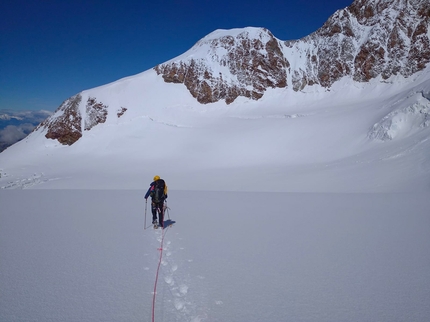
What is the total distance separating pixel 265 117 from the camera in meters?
40.1

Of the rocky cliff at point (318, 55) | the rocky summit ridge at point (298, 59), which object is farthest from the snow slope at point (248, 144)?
the rocky cliff at point (318, 55)

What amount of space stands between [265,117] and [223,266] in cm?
3627

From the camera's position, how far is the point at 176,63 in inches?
1865

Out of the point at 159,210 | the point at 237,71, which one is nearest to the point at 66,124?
the point at 237,71

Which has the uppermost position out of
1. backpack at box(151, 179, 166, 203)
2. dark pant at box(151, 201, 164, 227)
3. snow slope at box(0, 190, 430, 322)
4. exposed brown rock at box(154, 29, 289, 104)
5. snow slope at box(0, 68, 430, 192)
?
exposed brown rock at box(154, 29, 289, 104)

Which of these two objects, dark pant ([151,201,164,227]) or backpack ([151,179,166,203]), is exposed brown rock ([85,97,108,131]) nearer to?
backpack ([151,179,166,203])

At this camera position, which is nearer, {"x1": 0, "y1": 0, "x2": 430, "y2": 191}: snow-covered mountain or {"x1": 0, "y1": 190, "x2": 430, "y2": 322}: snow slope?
{"x1": 0, "y1": 190, "x2": 430, "y2": 322}: snow slope

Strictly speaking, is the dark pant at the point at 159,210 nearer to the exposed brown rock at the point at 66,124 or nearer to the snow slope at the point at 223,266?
the snow slope at the point at 223,266

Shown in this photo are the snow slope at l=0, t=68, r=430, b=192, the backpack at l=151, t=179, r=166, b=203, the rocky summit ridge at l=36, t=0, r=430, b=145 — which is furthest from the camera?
the rocky summit ridge at l=36, t=0, r=430, b=145

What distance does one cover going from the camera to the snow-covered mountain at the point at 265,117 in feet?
70.7

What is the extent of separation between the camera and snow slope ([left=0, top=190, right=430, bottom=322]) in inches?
159

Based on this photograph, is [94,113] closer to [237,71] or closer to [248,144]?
[248,144]

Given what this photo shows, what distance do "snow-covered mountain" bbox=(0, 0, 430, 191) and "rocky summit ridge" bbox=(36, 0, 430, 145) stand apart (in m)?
0.19

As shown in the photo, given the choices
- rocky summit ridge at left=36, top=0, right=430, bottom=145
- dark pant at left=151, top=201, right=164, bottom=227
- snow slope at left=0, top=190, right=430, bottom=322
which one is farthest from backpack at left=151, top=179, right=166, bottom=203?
rocky summit ridge at left=36, top=0, right=430, bottom=145
